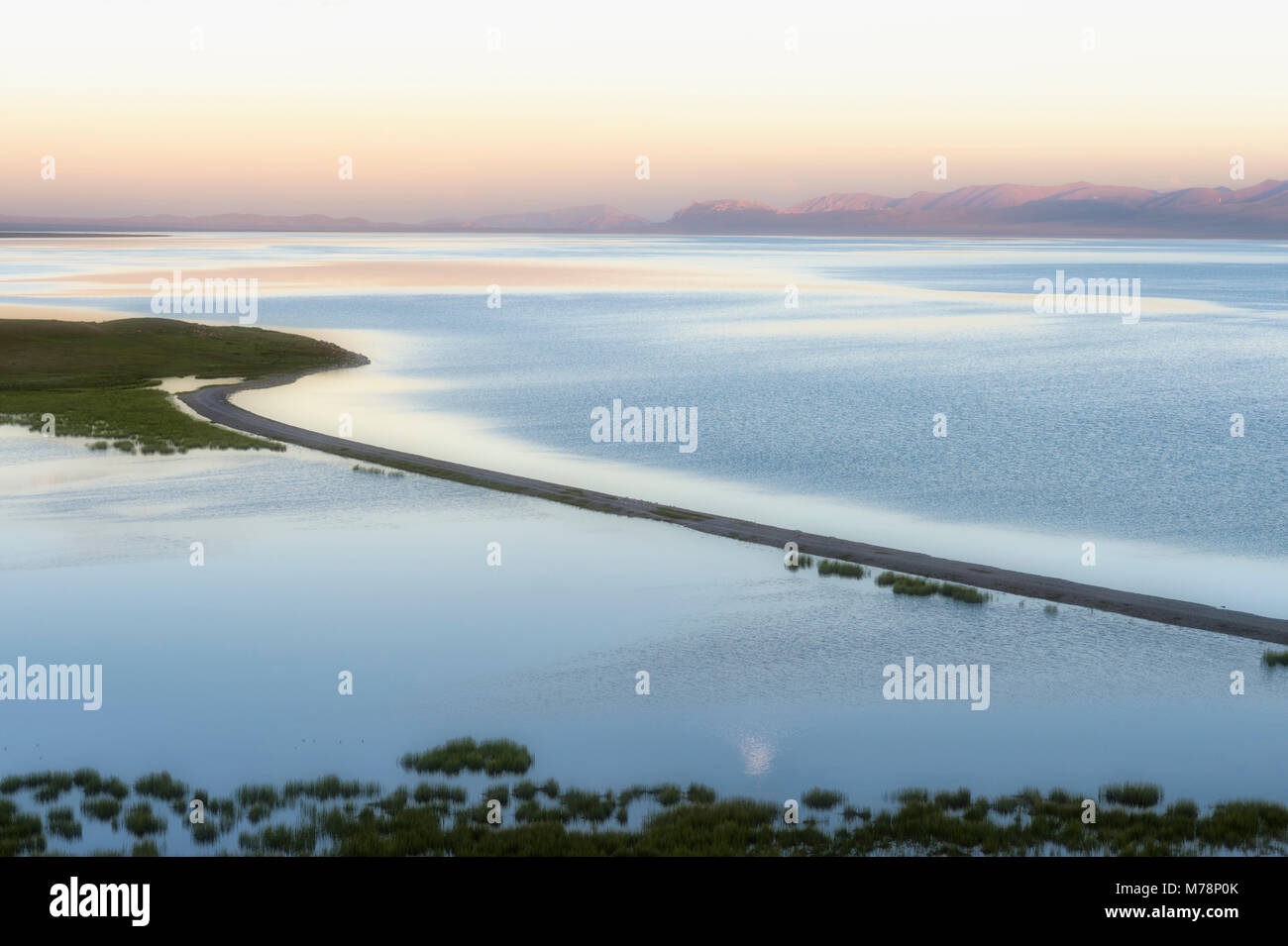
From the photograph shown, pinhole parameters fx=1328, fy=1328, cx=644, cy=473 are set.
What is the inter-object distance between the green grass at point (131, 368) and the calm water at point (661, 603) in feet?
14.1

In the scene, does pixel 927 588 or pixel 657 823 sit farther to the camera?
pixel 927 588

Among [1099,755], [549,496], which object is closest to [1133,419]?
[549,496]

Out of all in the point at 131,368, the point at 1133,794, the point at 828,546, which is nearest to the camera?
the point at 1133,794

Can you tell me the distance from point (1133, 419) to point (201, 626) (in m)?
48.3

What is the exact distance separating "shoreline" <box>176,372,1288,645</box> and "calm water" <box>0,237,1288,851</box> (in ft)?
3.05

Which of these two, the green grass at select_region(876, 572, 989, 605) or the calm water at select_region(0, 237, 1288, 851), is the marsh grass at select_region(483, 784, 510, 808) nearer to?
the calm water at select_region(0, 237, 1288, 851)

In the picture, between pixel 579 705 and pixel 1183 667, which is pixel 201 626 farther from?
pixel 1183 667

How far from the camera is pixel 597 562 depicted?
33.2m

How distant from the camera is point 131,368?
254 ft

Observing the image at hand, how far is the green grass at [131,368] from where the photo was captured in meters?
54.2

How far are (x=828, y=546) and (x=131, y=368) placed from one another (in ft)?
182

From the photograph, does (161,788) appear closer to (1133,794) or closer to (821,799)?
(821,799)

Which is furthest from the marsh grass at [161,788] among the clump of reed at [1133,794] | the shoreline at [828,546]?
the shoreline at [828,546]

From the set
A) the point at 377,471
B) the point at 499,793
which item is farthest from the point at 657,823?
the point at 377,471
